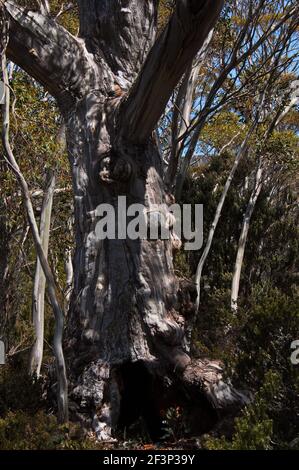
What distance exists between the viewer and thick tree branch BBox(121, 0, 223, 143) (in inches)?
172

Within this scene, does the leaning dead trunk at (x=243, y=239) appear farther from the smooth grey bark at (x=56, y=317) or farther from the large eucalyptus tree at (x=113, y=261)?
the smooth grey bark at (x=56, y=317)

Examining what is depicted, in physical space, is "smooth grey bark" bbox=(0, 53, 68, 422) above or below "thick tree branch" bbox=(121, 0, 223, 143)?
below

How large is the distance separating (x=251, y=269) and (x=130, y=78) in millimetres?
7278

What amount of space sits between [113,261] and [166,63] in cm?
168

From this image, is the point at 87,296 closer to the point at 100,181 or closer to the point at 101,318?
the point at 101,318

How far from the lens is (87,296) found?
5.59 meters

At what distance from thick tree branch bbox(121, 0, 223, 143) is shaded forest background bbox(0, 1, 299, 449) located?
1.51 meters

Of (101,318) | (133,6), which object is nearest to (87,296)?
(101,318)

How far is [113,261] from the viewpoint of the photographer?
18.4ft

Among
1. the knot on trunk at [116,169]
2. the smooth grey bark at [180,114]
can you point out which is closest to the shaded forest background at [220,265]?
the smooth grey bark at [180,114]

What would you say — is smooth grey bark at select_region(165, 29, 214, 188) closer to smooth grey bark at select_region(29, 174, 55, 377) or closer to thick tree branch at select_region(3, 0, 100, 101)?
thick tree branch at select_region(3, 0, 100, 101)

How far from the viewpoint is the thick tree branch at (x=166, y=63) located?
4.36 metres

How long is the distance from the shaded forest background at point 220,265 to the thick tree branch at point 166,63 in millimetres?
1512

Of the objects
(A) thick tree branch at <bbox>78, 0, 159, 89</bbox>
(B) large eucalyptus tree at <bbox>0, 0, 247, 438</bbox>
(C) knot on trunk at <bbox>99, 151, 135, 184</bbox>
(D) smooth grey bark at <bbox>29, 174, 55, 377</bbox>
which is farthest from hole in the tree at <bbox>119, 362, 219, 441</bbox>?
(D) smooth grey bark at <bbox>29, 174, 55, 377</bbox>
